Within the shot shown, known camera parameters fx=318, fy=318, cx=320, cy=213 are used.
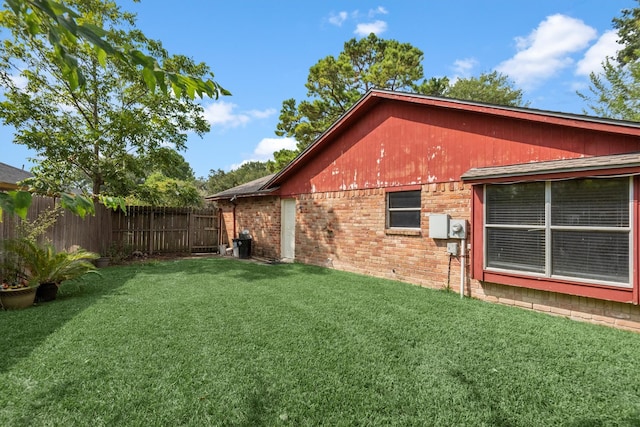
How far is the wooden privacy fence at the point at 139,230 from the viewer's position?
8547 millimetres

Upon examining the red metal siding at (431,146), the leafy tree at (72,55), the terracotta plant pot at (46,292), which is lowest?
the terracotta plant pot at (46,292)

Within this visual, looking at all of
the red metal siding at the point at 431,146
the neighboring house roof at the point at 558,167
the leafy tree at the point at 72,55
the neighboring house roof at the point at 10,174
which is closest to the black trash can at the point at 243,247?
the red metal siding at the point at 431,146

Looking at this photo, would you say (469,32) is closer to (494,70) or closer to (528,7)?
(528,7)

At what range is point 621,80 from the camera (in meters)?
17.5

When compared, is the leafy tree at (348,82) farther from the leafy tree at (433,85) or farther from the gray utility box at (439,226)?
the gray utility box at (439,226)

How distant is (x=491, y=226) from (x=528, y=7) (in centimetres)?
895

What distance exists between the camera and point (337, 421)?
100 inches

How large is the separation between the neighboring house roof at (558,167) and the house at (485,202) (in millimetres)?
19

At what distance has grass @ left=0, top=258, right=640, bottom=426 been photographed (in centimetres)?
266

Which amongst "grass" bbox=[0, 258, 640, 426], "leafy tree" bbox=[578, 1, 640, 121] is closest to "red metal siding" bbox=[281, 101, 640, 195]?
"grass" bbox=[0, 258, 640, 426]

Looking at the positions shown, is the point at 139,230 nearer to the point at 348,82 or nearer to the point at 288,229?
the point at 288,229

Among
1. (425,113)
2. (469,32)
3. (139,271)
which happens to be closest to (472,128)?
(425,113)

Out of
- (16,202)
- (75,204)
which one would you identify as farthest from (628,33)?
(16,202)

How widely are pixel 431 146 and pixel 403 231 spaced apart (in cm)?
213
